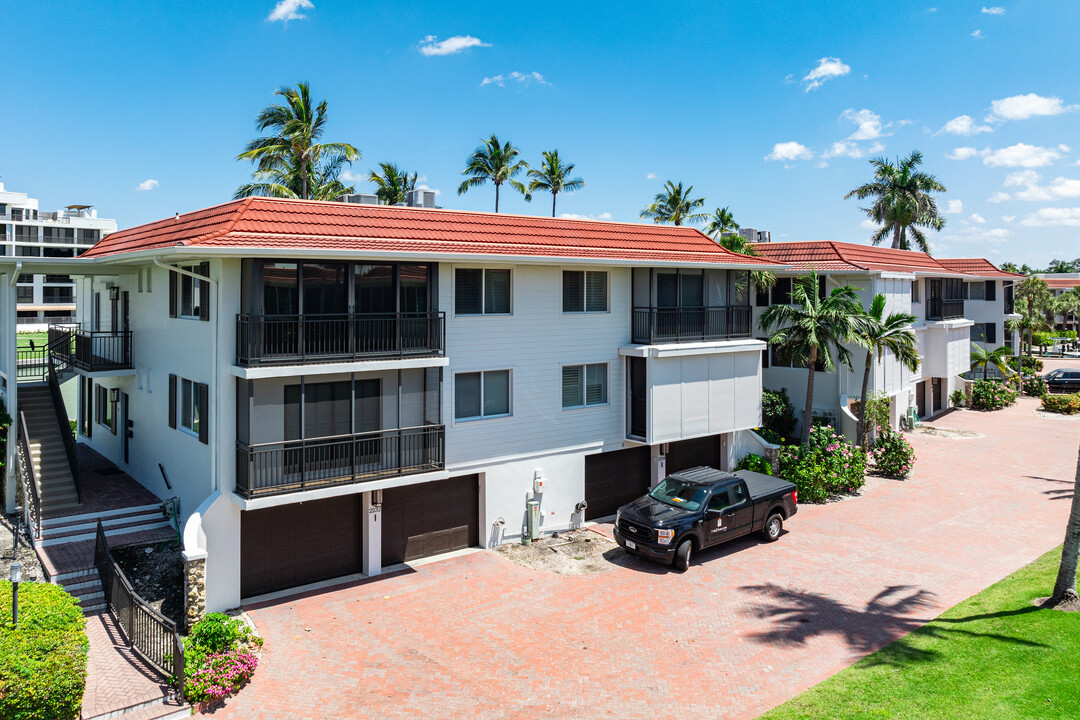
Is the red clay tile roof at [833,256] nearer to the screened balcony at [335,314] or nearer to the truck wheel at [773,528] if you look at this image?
the truck wheel at [773,528]

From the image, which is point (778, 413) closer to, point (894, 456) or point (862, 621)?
point (894, 456)

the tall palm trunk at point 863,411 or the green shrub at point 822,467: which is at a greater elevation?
the tall palm trunk at point 863,411

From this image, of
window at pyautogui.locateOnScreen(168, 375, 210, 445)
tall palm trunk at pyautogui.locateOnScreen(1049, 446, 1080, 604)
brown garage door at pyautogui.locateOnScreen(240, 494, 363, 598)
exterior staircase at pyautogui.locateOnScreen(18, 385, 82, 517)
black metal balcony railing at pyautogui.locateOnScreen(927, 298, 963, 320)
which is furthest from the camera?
black metal balcony railing at pyautogui.locateOnScreen(927, 298, 963, 320)

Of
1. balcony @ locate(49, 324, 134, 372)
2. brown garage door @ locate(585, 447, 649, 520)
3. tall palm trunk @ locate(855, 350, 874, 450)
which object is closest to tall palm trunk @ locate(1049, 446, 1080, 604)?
brown garage door @ locate(585, 447, 649, 520)

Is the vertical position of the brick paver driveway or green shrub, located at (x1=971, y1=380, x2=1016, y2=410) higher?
green shrub, located at (x1=971, y1=380, x2=1016, y2=410)

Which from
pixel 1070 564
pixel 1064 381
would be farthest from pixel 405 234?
pixel 1064 381

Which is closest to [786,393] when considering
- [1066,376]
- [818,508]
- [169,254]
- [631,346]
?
[818,508]

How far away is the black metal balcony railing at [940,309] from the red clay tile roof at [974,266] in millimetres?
7636

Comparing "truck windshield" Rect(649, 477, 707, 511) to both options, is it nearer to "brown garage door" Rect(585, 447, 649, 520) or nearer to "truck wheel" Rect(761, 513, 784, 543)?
"brown garage door" Rect(585, 447, 649, 520)

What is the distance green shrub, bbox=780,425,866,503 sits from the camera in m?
22.5

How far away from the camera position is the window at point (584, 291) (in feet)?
64.0

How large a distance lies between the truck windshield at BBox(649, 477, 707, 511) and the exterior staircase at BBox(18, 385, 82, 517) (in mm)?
14262

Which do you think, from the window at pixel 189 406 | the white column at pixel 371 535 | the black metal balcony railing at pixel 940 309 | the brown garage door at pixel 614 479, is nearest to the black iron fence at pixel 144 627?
the window at pixel 189 406

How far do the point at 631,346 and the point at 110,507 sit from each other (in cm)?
1406
